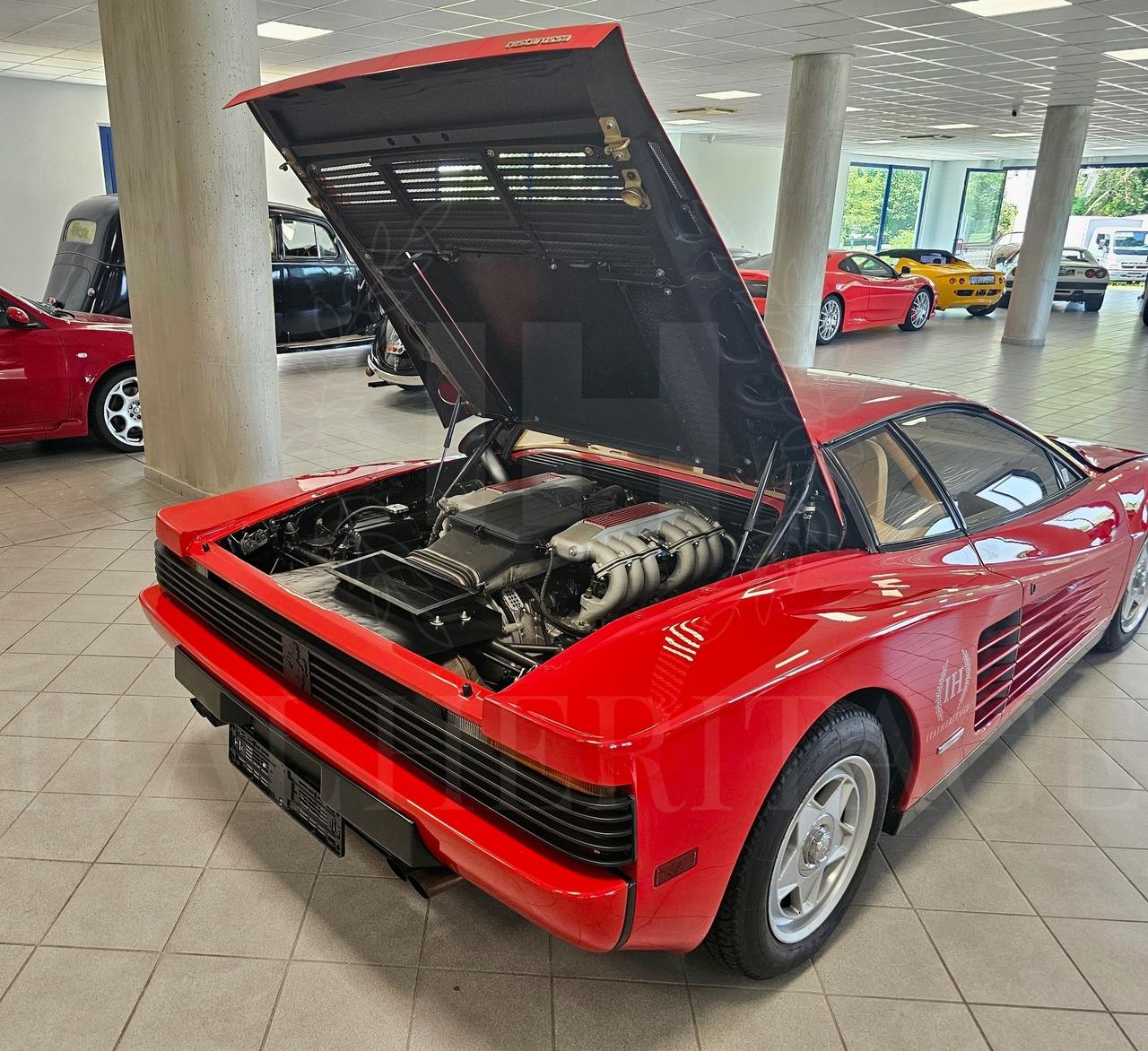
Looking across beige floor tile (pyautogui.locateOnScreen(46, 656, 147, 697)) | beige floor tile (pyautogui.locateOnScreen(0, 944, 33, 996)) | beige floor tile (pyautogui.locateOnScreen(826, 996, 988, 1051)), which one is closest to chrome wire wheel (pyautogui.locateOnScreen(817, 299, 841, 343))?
beige floor tile (pyautogui.locateOnScreen(46, 656, 147, 697))

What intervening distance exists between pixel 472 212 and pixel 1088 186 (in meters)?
30.2

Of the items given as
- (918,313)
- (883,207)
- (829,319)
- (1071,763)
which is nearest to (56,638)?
(1071,763)

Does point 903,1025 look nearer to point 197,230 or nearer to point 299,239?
point 197,230

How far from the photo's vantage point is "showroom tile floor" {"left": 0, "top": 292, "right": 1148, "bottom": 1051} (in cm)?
197

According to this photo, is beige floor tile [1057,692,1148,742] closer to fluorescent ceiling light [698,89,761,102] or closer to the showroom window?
fluorescent ceiling light [698,89,761,102]

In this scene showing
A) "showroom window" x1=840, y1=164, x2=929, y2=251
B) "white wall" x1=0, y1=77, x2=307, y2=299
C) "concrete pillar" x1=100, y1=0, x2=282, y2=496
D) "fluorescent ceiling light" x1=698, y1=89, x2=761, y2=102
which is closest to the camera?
"concrete pillar" x1=100, y1=0, x2=282, y2=496

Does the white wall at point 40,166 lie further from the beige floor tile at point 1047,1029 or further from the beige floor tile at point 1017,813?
the beige floor tile at point 1047,1029

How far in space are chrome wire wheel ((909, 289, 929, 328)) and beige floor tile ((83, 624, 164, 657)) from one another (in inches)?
527

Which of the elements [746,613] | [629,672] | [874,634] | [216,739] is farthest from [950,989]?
[216,739]

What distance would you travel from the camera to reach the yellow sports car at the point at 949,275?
53.6ft

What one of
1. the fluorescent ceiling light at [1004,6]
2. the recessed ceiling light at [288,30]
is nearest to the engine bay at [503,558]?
the fluorescent ceiling light at [1004,6]

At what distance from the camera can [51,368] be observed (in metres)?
6.12

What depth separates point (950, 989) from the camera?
209 cm

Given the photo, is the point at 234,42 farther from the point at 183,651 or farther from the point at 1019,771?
the point at 1019,771
